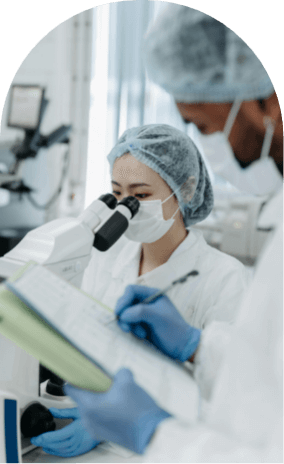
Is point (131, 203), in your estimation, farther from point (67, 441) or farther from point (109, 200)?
point (67, 441)

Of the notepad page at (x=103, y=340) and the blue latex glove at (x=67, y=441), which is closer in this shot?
→ the notepad page at (x=103, y=340)

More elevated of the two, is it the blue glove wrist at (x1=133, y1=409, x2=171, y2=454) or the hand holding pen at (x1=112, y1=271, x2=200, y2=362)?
the hand holding pen at (x1=112, y1=271, x2=200, y2=362)

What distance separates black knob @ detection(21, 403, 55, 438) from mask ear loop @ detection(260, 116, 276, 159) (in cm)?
81

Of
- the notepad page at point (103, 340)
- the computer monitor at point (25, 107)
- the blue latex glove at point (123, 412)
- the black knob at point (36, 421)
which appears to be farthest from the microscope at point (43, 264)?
the computer monitor at point (25, 107)

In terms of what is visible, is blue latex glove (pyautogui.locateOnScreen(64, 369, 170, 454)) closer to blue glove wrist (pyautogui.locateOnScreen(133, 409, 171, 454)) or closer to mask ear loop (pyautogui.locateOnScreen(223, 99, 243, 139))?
blue glove wrist (pyautogui.locateOnScreen(133, 409, 171, 454))

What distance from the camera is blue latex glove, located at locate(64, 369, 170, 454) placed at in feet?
1.79

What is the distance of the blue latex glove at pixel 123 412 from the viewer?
1.79ft

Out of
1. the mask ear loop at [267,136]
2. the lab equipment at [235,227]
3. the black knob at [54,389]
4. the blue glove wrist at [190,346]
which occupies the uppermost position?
the mask ear loop at [267,136]

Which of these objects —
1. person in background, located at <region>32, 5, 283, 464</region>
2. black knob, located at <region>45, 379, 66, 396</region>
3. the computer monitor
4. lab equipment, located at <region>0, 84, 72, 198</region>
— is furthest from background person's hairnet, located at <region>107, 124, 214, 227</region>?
the computer monitor

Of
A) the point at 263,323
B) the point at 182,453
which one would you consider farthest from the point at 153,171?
the point at 182,453

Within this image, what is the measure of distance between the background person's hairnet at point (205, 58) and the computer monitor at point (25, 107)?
1.28 metres

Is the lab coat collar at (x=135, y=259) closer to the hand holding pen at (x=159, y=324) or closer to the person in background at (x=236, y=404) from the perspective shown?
the hand holding pen at (x=159, y=324)

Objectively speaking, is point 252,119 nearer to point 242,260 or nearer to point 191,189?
point 191,189

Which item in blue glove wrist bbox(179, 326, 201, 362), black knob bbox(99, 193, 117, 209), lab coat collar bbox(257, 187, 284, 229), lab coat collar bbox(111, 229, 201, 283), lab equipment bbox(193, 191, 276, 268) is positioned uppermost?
lab coat collar bbox(257, 187, 284, 229)
